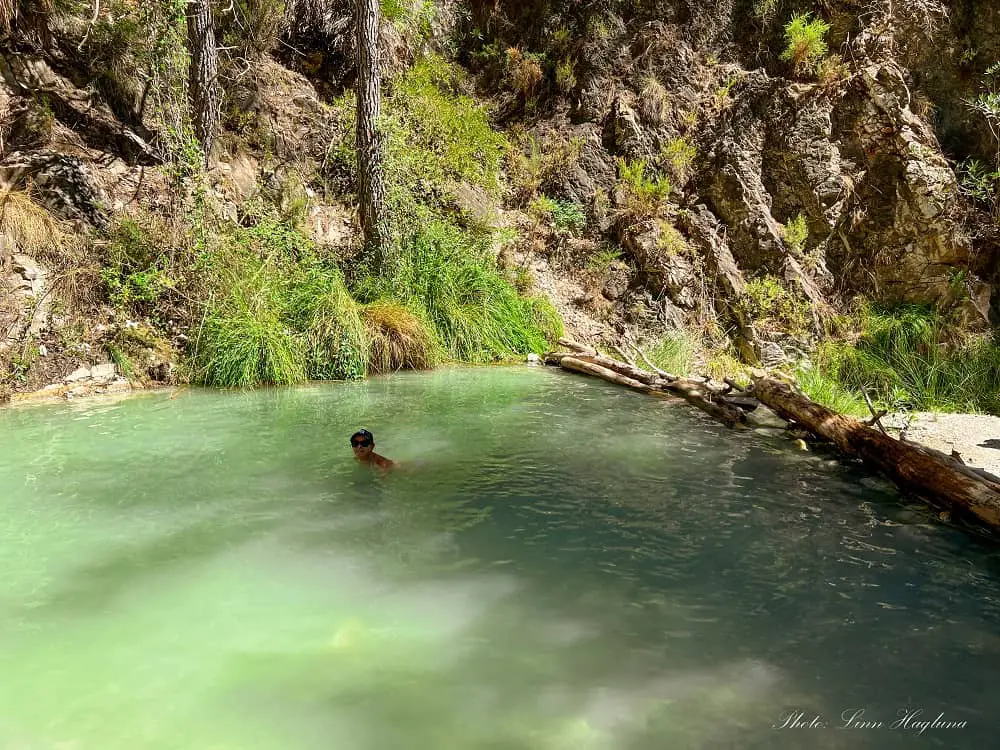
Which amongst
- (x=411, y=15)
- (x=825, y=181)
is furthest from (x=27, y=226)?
(x=825, y=181)

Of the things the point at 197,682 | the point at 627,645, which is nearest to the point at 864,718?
the point at 627,645

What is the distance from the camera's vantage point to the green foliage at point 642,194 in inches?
461

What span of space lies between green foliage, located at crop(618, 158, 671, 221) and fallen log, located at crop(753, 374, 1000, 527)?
7.23 m

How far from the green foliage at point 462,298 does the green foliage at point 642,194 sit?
3.06 meters

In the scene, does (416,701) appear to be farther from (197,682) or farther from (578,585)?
(578,585)

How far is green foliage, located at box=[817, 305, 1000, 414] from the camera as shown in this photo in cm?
894

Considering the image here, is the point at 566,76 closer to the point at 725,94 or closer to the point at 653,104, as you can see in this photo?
the point at 653,104

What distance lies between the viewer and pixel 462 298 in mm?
9289

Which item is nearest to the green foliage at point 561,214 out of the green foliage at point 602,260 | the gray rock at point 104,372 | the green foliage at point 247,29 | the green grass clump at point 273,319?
the green foliage at point 602,260

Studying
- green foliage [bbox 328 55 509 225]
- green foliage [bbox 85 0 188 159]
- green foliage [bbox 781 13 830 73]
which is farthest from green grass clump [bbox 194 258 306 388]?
green foliage [bbox 781 13 830 73]

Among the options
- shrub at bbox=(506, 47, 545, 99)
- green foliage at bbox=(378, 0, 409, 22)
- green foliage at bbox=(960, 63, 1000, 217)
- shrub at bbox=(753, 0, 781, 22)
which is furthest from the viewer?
shrub at bbox=(506, 47, 545, 99)

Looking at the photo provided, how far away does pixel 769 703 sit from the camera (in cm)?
184

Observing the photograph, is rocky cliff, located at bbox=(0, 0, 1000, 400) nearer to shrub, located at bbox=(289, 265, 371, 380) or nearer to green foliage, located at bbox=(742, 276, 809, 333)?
green foliage, located at bbox=(742, 276, 809, 333)

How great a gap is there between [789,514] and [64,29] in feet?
36.1
